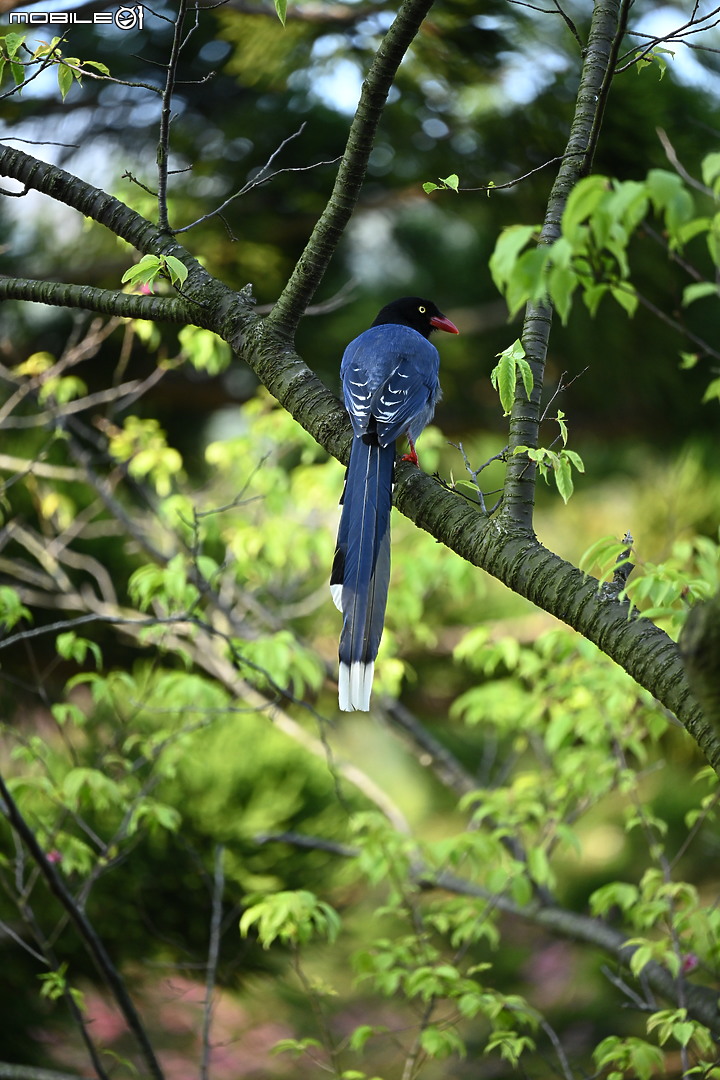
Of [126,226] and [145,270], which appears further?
[126,226]

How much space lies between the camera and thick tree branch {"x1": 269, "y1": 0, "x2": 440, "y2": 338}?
2057 mm

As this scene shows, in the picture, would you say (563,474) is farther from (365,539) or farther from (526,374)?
(365,539)

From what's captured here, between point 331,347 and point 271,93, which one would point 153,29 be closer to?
point 271,93

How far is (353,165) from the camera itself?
2297mm

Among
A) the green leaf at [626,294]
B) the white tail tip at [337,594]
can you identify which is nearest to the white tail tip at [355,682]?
the white tail tip at [337,594]

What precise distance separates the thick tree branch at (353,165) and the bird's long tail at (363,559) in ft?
1.25

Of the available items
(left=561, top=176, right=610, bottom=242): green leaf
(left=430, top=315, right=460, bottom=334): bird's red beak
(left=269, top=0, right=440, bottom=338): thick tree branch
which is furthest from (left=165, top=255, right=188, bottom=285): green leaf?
(left=430, top=315, right=460, bottom=334): bird's red beak

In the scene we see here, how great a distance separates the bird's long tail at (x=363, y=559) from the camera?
2408 mm

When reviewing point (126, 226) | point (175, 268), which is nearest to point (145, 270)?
point (175, 268)

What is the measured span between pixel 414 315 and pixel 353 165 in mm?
2137

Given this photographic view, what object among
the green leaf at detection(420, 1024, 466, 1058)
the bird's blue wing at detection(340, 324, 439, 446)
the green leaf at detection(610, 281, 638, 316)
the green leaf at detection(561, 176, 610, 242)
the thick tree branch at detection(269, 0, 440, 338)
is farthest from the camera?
the green leaf at detection(420, 1024, 466, 1058)

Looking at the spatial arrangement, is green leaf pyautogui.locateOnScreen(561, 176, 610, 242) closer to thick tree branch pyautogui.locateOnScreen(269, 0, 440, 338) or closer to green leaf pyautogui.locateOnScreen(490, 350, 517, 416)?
green leaf pyautogui.locateOnScreen(490, 350, 517, 416)

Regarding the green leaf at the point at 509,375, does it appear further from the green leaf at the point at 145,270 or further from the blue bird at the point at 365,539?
the green leaf at the point at 145,270

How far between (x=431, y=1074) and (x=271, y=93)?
7913 mm
